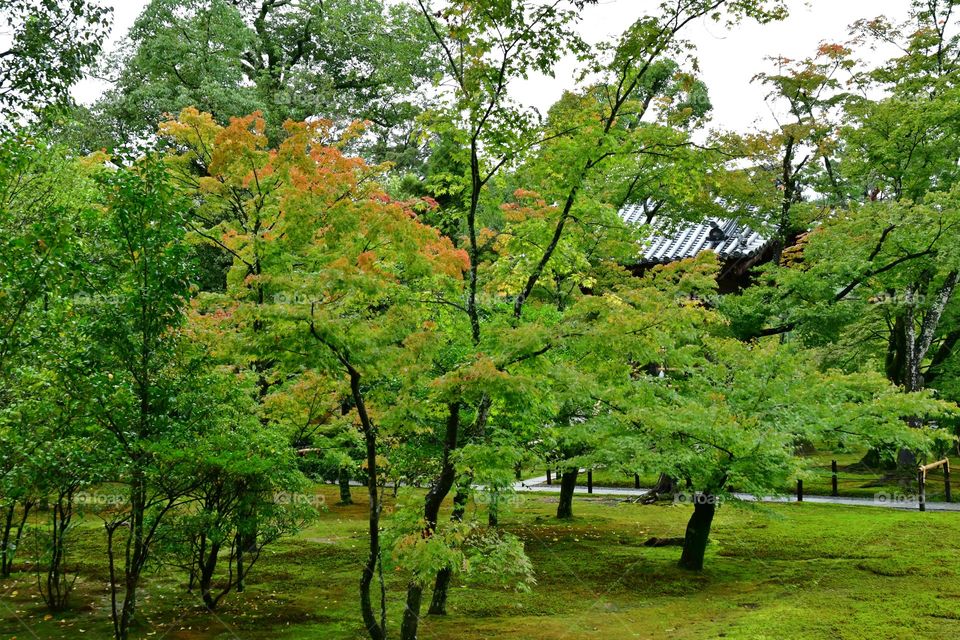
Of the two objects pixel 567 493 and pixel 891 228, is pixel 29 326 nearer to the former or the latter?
pixel 567 493

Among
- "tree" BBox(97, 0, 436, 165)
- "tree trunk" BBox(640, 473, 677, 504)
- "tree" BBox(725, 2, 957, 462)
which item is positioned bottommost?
"tree trunk" BBox(640, 473, 677, 504)

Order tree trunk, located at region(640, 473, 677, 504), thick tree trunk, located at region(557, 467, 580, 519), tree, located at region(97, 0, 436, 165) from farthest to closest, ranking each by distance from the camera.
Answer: tree, located at region(97, 0, 436, 165) < tree trunk, located at region(640, 473, 677, 504) < thick tree trunk, located at region(557, 467, 580, 519)

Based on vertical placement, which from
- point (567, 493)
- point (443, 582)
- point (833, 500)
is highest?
point (567, 493)

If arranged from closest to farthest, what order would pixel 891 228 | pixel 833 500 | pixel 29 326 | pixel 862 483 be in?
pixel 29 326 → pixel 891 228 → pixel 833 500 → pixel 862 483

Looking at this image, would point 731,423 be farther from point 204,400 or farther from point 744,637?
point 204,400

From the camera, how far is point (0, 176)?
5.90 m

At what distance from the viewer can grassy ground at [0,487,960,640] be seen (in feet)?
22.6

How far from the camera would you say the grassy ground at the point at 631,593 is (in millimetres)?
6879

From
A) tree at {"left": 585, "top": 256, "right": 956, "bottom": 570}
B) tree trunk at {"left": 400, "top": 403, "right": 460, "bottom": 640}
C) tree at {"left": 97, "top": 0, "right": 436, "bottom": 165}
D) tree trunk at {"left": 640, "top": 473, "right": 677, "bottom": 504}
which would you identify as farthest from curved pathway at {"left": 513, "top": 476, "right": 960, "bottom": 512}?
tree at {"left": 97, "top": 0, "right": 436, "bottom": 165}

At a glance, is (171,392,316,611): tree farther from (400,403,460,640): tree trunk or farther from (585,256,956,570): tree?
(585,256,956,570): tree

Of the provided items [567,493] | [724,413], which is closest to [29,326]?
[724,413]

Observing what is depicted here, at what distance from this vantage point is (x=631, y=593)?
27.9 ft

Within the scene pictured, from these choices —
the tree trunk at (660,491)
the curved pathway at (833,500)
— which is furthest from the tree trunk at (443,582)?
the tree trunk at (660,491)

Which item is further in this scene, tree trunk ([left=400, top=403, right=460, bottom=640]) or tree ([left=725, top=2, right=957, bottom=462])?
tree ([left=725, top=2, right=957, bottom=462])
